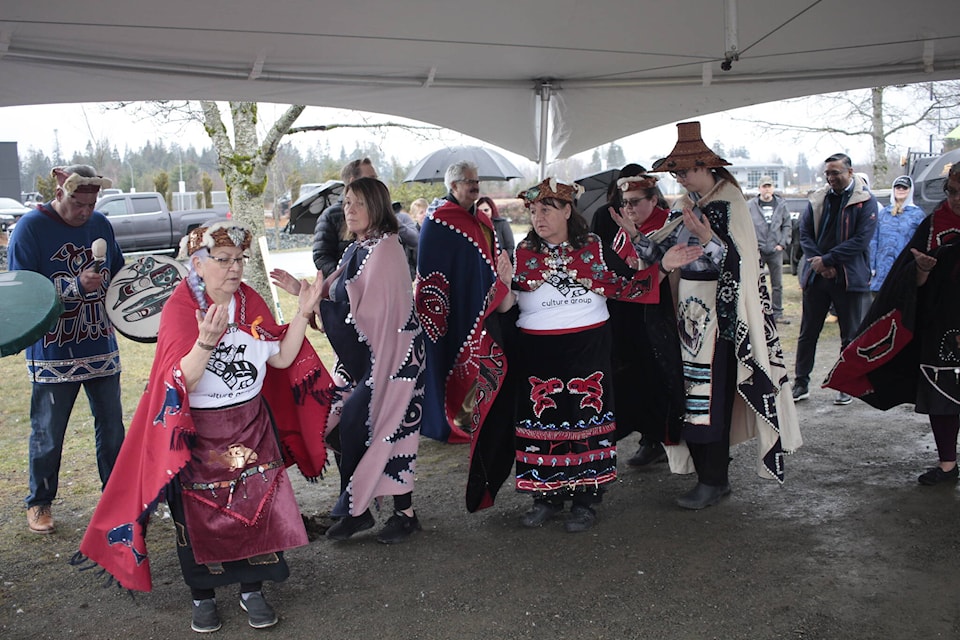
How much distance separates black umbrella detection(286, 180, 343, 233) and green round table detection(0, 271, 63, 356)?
329cm

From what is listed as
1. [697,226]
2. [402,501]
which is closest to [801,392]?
[697,226]

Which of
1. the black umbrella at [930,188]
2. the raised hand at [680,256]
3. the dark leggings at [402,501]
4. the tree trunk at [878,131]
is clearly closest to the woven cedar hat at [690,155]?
the raised hand at [680,256]

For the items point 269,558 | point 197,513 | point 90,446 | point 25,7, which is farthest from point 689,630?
point 90,446

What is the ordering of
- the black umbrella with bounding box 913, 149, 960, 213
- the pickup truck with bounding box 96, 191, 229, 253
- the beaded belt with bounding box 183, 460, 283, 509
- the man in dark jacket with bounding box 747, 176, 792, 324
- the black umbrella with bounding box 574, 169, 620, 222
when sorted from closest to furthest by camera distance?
the beaded belt with bounding box 183, 460, 283, 509
the black umbrella with bounding box 574, 169, 620, 222
the man in dark jacket with bounding box 747, 176, 792, 324
the black umbrella with bounding box 913, 149, 960, 213
the pickup truck with bounding box 96, 191, 229, 253

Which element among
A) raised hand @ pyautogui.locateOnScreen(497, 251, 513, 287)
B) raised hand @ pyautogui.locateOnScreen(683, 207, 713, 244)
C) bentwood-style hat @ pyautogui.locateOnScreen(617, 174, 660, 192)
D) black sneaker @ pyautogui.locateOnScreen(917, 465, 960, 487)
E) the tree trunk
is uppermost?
the tree trunk

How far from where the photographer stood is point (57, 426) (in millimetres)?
4145

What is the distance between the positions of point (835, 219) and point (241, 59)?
167 inches

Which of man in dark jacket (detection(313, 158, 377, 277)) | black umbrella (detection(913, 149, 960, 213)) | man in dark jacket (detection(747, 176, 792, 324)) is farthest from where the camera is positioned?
black umbrella (detection(913, 149, 960, 213))

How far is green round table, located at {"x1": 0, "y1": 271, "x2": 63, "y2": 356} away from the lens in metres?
2.89

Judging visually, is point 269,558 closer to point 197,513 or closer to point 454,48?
point 197,513

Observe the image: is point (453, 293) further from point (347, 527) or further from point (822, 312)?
point (822, 312)

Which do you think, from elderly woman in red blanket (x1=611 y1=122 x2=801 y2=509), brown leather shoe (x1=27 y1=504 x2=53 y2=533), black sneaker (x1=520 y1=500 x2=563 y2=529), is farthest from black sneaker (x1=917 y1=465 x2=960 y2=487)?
brown leather shoe (x1=27 y1=504 x2=53 y2=533)

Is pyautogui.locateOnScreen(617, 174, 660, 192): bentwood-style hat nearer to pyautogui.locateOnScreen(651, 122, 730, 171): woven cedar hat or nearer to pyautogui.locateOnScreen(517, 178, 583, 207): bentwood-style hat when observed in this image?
pyautogui.locateOnScreen(651, 122, 730, 171): woven cedar hat

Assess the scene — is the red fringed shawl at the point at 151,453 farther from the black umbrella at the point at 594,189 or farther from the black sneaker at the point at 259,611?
the black umbrella at the point at 594,189
